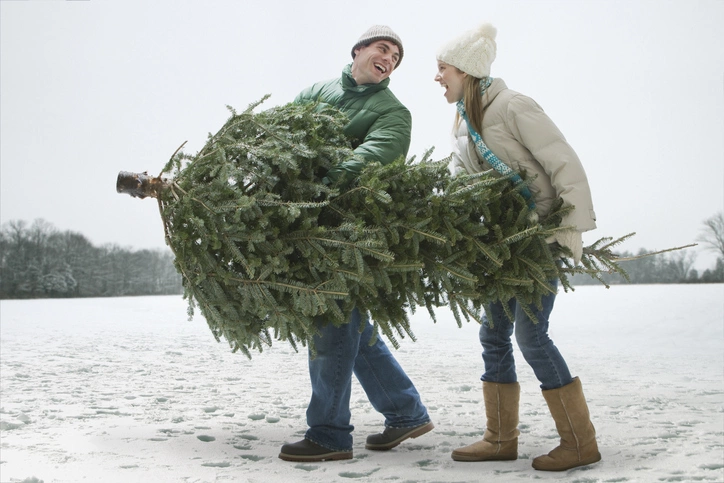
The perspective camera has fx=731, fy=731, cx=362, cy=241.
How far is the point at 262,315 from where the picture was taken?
238 centimetres

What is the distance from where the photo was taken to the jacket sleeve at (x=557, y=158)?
94.7 inches

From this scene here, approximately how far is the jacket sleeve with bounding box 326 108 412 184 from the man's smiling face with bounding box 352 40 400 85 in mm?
188

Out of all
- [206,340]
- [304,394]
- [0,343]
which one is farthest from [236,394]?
[0,343]

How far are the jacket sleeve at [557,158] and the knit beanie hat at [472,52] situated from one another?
0.20 metres

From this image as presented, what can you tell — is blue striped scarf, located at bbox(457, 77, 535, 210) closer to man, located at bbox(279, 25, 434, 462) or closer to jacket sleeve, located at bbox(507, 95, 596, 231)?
jacket sleeve, located at bbox(507, 95, 596, 231)

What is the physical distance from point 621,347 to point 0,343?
4855mm

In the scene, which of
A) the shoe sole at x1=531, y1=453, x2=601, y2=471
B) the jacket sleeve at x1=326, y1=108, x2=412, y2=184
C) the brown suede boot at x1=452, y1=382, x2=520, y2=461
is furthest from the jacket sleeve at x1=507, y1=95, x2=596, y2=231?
the shoe sole at x1=531, y1=453, x2=601, y2=471

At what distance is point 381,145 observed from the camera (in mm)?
2561

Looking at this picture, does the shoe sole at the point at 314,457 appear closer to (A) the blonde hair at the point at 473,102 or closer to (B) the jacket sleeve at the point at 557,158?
(B) the jacket sleeve at the point at 557,158

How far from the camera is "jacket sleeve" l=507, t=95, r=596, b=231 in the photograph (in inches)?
94.7

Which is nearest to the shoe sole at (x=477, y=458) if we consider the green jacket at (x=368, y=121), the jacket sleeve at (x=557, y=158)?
the jacket sleeve at (x=557, y=158)

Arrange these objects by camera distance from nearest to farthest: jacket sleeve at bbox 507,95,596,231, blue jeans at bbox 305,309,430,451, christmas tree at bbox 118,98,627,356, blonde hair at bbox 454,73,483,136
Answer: christmas tree at bbox 118,98,627,356 < jacket sleeve at bbox 507,95,596,231 < blonde hair at bbox 454,73,483,136 < blue jeans at bbox 305,309,430,451

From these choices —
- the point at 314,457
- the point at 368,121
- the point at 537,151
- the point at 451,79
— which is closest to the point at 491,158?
the point at 537,151

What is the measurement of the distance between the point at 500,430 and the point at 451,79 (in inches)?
50.1
